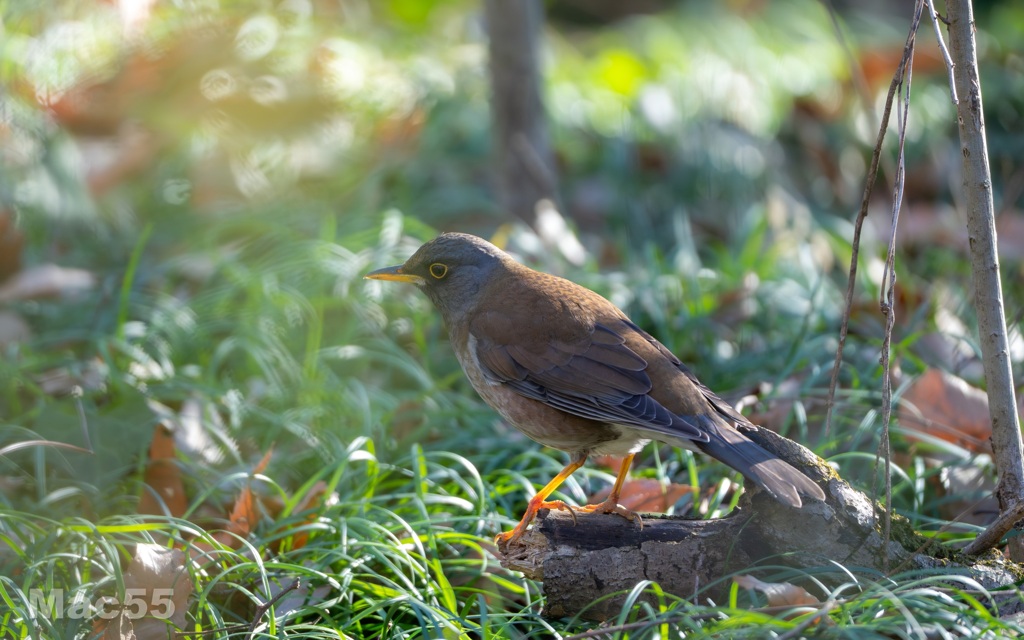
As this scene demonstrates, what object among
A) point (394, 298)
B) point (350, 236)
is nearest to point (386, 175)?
point (350, 236)

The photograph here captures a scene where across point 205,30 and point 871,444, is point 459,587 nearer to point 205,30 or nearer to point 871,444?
point 871,444

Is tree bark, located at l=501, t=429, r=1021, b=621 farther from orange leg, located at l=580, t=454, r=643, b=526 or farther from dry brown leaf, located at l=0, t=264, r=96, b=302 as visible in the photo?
dry brown leaf, located at l=0, t=264, r=96, b=302

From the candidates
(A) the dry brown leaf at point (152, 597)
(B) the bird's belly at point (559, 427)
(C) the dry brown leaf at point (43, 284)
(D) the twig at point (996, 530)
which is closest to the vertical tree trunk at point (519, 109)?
(C) the dry brown leaf at point (43, 284)

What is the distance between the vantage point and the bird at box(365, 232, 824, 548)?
3.10 meters

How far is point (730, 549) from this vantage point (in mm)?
2875

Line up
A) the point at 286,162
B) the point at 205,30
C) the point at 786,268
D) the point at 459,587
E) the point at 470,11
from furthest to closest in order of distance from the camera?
the point at 470,11 < the point at 286,162 < the point at 786,268 < the point at 205,30 < the point at 459,587

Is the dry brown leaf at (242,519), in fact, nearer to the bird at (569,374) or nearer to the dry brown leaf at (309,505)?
Answer: the dry brown leaf at (309,505)

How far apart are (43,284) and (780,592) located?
4.37 m

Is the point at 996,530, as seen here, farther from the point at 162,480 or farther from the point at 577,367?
the point at 162,480

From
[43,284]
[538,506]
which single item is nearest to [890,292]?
[538,506]

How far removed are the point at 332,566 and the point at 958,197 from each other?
16.4ft

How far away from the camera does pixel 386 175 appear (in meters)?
6.76

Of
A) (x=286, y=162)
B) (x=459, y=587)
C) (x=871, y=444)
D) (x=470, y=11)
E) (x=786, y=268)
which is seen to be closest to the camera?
(x=459, y=587)

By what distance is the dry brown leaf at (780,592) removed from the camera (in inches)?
104
